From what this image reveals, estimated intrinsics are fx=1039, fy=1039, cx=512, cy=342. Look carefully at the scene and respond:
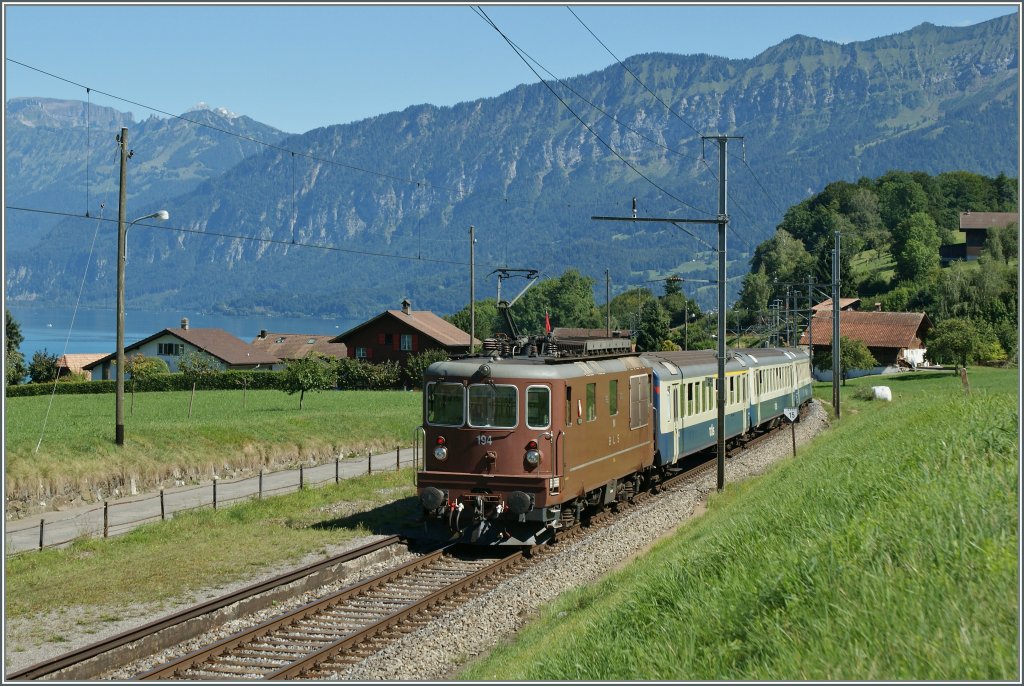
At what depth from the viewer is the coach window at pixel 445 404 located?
19328 mm

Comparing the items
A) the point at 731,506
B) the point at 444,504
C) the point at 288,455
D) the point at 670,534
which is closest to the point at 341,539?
the point at 444,504

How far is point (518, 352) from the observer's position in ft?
68.2

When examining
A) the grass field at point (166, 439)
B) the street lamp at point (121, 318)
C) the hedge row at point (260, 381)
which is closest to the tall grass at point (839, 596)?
the grass field at point (166, 439)

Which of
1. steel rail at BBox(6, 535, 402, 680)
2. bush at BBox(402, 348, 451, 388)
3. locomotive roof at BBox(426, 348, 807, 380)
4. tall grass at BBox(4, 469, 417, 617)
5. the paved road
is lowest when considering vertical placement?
the paved road

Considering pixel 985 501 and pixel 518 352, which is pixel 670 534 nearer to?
pixel 518 352

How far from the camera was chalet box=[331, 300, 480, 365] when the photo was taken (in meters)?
84.2

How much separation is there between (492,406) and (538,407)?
2.96 ft

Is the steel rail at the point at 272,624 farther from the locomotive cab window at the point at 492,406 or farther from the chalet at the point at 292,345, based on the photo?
the chalet at the point at 292,345

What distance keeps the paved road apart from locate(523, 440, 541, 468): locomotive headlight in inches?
313

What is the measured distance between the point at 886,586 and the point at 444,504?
11342 mm

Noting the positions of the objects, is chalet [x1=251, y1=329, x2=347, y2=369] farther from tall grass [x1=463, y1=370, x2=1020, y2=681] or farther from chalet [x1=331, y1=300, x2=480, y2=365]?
tall grass [x1=463, y1=370, x2=1020, y2=681]

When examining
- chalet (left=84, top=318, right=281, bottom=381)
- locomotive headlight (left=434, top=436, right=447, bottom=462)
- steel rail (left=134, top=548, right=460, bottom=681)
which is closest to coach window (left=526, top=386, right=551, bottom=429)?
locomotive headlight (left=434, top=436, right=447, bottom=462)

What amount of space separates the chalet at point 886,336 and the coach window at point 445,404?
8440cm

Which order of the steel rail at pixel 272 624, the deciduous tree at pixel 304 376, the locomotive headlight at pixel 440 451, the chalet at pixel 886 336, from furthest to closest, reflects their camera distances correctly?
1. the chalet at pixel 886 336
2. the deciduous tree at pixel 304 376
3. the locomotive headlight at pixel 440 451
4. the steel rail at pixel 272 624
